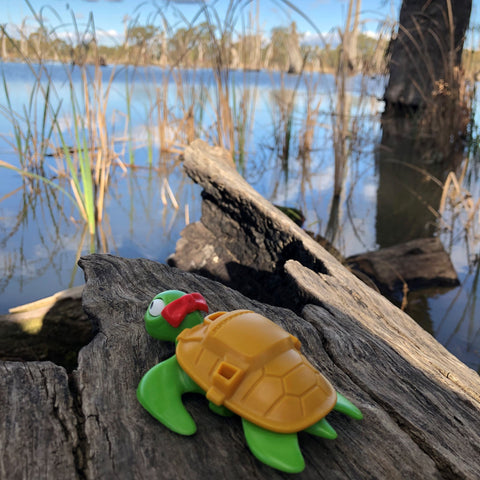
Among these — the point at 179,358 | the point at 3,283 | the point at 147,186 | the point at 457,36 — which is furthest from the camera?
the point at 457,36

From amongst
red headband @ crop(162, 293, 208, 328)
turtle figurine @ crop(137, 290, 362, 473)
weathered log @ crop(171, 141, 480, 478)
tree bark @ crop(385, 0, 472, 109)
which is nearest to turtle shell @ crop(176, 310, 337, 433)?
turtle figurine @ crop(137, 290, 362, 473)

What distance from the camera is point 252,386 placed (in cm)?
91

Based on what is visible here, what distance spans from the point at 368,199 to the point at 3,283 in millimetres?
3171

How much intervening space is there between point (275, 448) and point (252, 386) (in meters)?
0.12

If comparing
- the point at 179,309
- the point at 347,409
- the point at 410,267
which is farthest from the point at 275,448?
the point at 410,267

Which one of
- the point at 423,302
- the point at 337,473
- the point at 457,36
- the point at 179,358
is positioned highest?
the point at 457,36

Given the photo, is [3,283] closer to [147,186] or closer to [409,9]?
[147,186]

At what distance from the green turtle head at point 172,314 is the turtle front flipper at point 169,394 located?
0.11 m

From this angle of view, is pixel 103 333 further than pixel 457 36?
No

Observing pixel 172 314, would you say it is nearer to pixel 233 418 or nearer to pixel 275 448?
pixel 233 418

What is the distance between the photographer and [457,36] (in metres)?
6.80

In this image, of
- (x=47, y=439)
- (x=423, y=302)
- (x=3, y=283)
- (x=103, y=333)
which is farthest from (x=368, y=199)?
(x=47, y=439)

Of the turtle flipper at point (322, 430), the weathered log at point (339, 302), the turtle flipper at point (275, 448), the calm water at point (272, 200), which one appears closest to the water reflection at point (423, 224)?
the calm water at point (272, 200)

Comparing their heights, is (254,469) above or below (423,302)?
above
